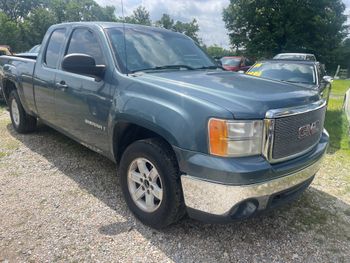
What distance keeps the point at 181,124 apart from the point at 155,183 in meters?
0.73

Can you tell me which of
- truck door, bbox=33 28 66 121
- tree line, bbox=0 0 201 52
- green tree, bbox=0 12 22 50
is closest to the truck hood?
truck door, bbox=33 28 66 121

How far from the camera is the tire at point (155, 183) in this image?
282cm

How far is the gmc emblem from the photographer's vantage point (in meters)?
2.87

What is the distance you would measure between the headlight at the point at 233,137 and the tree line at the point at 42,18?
3073 cm

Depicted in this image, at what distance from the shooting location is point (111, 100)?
3352 mm

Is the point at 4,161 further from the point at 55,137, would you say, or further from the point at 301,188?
the point at 301,188

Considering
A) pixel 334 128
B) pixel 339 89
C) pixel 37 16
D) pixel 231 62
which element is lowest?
pixel 339 89

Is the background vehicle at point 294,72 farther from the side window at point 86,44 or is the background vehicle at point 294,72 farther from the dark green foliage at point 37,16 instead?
the dark green foliage at point 37,16

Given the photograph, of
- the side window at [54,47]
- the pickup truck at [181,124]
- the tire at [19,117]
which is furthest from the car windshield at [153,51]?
the tire at [19,117]

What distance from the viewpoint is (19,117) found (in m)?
5.98

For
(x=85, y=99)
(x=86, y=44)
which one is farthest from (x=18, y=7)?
(x=85, y=99)

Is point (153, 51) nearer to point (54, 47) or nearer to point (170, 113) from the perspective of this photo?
point (170, 113)

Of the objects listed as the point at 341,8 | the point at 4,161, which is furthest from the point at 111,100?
the point at 341,8

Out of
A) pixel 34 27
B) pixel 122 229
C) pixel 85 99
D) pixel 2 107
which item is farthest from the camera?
pixel 34 27
